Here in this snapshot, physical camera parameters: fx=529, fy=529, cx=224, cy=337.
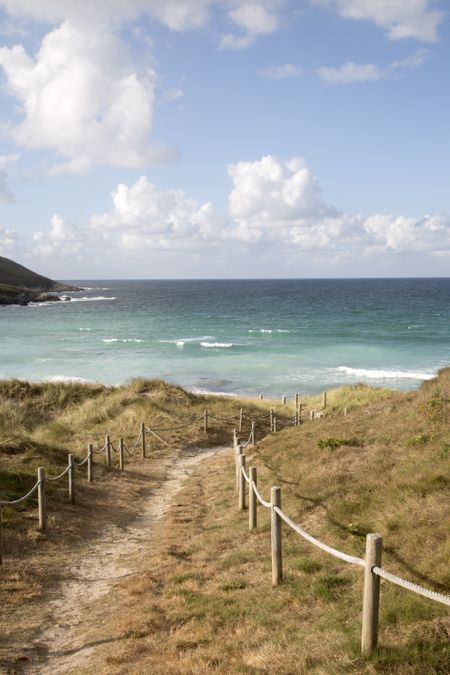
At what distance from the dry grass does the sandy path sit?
22 centimetres

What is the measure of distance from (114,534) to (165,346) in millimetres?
52405

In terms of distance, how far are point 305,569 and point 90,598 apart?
11.6 feet

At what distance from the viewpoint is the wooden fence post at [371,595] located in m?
4.90

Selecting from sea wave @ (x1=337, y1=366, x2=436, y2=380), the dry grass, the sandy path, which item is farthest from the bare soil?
sea wave @ (x1=337, y1=366, x2=436, y2=380)

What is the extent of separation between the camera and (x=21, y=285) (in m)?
152

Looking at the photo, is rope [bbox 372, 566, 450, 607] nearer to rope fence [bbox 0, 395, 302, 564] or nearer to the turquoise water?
rope fence [bbox 0, 395, 302, 564]

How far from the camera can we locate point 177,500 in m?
14.6

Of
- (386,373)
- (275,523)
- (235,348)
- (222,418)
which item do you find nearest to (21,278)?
(235,348)

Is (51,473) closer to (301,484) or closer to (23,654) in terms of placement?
(301,484)

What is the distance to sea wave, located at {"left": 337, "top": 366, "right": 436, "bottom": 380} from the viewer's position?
44531 millimetres

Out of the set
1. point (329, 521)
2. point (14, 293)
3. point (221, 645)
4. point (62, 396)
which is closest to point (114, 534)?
point (329, 521)

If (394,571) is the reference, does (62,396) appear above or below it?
below

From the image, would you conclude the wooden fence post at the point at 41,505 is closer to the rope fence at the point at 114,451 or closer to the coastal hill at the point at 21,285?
the rope fence at the point at 114,451

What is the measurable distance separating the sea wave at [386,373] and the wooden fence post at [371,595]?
41206 mm
